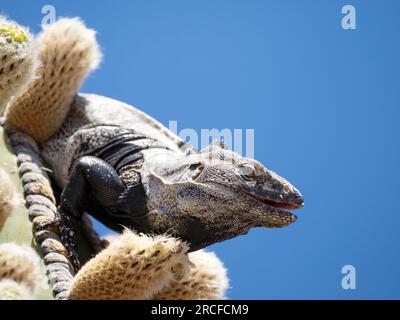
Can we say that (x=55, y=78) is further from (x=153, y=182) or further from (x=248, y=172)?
(x=248, y=172)

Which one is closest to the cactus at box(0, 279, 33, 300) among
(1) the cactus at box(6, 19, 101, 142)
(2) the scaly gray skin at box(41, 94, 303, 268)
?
(2) the scaly gray skin at box(41, 94, 303, 268)

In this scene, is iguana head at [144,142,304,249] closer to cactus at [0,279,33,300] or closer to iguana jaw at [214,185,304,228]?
iguana jaw at [214,185,304,228]

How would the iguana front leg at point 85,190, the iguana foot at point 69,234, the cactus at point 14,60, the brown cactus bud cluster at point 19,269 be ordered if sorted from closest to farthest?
the brown cactus bud cluster at point 19,269 → the cactus at point 14,60 → the iguana foot at point 69,234 → the iguana front leg at point 85,190

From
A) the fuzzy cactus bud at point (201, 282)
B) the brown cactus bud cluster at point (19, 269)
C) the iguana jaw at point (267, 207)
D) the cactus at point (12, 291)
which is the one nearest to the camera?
the cactus at point (12, 291)

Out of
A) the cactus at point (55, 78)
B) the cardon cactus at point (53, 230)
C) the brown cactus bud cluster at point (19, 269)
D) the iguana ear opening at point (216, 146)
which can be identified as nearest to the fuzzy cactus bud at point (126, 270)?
the cardon cactus at point (53, 230)

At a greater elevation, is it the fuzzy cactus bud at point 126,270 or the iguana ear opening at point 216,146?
the iguana ear opening at point 216,146

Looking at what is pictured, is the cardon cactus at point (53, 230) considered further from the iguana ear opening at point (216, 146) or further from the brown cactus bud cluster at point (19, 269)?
the iguana ear opening at point (216, 146)
